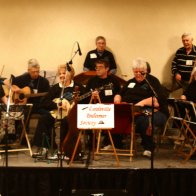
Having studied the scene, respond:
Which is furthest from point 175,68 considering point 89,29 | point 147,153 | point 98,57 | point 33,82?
point 33,82

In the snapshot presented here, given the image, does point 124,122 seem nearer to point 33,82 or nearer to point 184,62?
point 33,82

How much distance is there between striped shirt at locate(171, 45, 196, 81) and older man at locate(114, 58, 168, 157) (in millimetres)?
1425

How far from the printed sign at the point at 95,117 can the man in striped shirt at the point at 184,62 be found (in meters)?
2.27

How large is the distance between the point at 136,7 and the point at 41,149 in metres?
3.14

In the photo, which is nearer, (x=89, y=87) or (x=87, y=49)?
(x=89, y=87)

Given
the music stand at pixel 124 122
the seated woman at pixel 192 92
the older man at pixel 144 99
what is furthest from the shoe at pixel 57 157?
the seated woman at pixel 192 92

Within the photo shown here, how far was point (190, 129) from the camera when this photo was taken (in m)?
5.07

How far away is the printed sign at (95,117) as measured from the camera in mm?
4656

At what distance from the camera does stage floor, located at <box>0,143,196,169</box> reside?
15.7 ft

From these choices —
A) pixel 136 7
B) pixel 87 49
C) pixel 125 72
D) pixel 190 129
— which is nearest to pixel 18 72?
pixel 87 49

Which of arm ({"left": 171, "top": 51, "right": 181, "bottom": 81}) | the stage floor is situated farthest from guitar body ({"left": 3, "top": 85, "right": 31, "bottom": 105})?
arm ({"left": 171, "top": 51, "right": 181, "bottom": 81})

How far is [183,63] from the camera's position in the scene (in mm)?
6793
